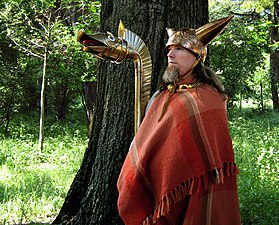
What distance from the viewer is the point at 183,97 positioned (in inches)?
88.0

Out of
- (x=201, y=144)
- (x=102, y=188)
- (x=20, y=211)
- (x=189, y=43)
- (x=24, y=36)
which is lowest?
(x=20, y=211)

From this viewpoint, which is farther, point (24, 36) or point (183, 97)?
point (24, 36)

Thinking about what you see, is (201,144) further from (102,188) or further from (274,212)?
(274,212)

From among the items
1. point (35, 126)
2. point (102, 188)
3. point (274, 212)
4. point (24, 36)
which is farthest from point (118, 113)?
point (35, 126)

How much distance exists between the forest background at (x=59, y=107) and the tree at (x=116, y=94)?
23.4 inches

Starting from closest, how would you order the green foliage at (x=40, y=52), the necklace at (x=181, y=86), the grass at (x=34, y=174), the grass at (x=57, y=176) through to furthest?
the necklace at (x=181, y=86), the grass at (x=57, y=176), the grass at (x=34, y=174), the green foliage at (x=40, y=52)

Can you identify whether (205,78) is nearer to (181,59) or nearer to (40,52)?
(181,59)

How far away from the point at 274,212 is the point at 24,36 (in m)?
7.04

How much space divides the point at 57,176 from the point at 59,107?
334 inches

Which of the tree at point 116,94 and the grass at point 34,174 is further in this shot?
the grass at point 34,174

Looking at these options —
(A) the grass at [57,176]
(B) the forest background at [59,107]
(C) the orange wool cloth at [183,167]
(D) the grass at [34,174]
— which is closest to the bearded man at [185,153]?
(C) the orange wool cloth at [183,167]

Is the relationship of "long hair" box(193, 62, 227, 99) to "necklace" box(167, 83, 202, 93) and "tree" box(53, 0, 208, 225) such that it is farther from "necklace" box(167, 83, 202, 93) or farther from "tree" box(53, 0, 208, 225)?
"tree" box(53, 0, 208, 225)

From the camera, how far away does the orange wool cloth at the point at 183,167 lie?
2176mm

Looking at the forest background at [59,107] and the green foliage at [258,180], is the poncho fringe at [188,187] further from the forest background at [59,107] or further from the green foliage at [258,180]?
the green foliage at [258,180]
